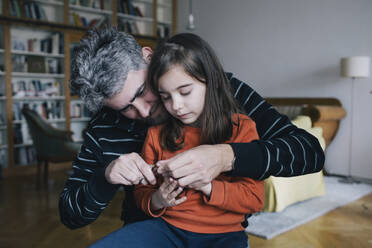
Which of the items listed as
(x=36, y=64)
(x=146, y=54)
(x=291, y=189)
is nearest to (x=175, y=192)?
(x=146, y=54)

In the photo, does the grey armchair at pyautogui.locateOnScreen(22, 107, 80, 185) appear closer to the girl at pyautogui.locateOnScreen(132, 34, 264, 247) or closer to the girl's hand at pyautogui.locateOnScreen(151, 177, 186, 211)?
the girl at pyautogui.locateOnScreen(132, 34, 264, 247)

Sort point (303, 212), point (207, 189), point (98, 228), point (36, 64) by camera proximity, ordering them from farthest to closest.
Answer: point (36, 64)
point (303, 212)
point (98, 228)
point (207, 189)

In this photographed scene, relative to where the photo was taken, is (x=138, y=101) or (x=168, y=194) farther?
(x=138, y=101)

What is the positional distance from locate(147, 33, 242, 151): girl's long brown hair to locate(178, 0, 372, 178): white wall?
4422mm

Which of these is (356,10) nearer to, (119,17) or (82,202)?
(119,17)

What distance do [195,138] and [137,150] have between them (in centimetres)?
26

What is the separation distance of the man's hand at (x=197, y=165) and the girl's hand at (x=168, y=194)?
0.04 metres

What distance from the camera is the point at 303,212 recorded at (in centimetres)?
334

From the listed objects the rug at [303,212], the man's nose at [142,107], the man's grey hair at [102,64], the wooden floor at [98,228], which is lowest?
the wooden floor at [98,228]

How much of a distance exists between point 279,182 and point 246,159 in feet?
7.89

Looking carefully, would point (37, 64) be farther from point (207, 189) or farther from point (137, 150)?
point (207, 189)

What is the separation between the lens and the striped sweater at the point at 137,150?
0.95m

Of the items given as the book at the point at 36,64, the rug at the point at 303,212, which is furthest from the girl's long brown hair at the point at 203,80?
the book at the point at 36,64

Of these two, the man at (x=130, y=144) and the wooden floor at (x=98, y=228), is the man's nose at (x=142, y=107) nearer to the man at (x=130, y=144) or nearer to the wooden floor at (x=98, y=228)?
the man at (x=130, y=144)
